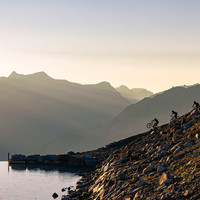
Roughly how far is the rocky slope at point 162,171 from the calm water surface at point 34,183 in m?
11.0

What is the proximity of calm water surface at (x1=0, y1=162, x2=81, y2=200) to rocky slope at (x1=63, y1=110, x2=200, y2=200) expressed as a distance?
10951 mm

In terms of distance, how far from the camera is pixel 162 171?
38.3 meters

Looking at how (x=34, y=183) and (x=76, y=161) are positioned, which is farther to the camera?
(x=76, y=161)

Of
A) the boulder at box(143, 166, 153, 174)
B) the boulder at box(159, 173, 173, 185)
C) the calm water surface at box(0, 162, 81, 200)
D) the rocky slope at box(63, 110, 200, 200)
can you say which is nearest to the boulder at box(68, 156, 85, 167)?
the calm water surface at box(0, 162, 81, 200)

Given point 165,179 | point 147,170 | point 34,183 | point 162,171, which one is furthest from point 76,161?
point 165,179

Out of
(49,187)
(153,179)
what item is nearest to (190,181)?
(153,179)

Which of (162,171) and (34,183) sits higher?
(162,171)

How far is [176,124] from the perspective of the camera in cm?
5438

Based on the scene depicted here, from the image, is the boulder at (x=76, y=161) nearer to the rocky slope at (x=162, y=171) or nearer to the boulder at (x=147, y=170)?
the rocky slope at (x=162, y=171)

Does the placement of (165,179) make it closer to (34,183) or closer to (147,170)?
(147,170)

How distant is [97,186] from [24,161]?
242 feet

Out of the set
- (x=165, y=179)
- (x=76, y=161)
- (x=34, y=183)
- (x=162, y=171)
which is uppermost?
(x=162, y=171)

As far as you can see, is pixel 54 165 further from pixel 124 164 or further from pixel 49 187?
pixel 124 164

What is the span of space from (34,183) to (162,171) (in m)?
41.5
